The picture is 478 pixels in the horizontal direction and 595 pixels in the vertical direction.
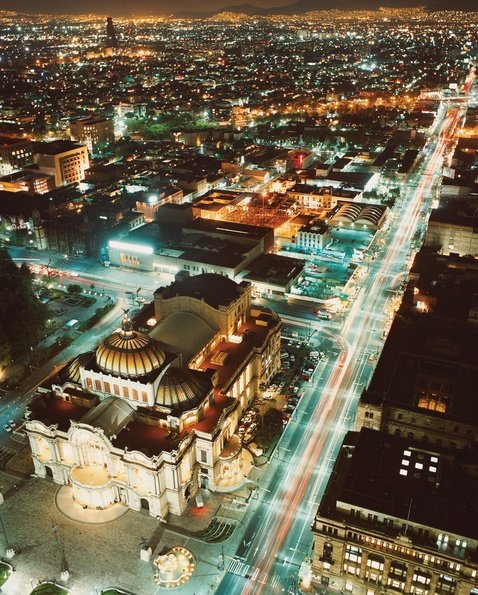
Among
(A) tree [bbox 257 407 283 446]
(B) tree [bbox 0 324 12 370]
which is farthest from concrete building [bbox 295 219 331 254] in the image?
(B) tree [bbox 0 324 12 370]

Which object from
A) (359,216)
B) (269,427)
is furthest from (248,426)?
(359,216)

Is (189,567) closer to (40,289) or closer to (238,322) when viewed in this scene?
(238,322)

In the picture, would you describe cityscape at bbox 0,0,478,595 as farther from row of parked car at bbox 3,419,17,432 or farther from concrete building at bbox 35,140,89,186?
concrete building at bbox 35,140,89,186

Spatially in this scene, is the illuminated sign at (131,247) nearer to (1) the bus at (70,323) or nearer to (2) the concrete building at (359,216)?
(1) the bus at (70,323)

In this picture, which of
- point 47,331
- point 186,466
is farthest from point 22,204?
point 186,466

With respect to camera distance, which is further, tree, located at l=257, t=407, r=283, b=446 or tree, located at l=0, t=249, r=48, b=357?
tree, located at l=0, t=249, r=48, b=357

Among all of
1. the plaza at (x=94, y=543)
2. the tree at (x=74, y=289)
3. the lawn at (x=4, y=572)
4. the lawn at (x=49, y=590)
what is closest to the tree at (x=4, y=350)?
the plaza at (x=94, y=543)
